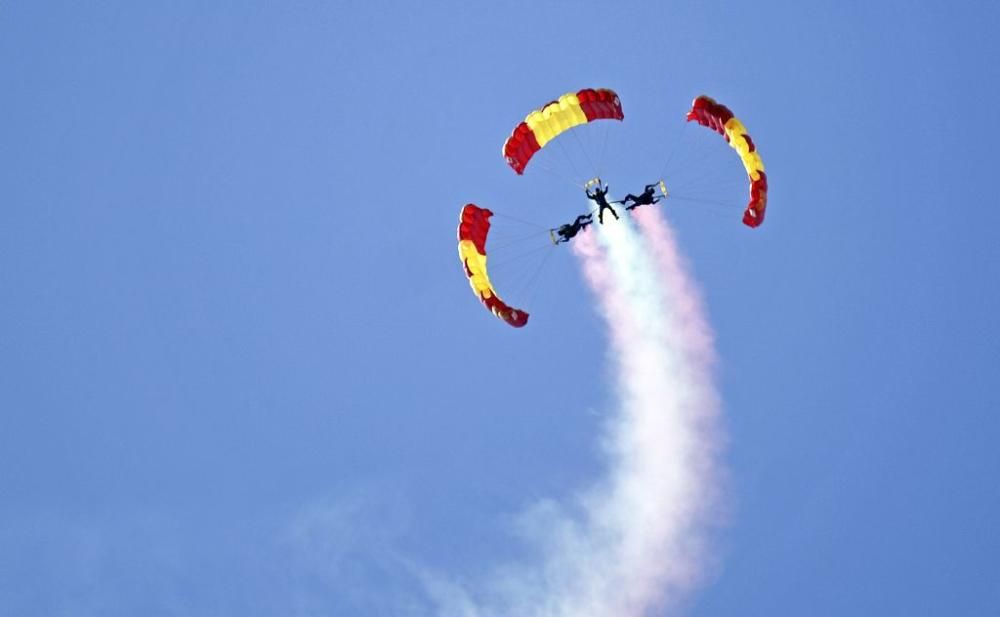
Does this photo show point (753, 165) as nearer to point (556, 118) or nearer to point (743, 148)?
point (743, 148)

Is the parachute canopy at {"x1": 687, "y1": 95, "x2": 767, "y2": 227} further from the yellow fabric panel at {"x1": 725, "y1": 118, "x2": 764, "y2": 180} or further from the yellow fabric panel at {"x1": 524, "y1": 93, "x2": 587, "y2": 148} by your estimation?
the yellow fabric panel at {"x1": 524, "y1": 93, "x2": 587, "y2": 148}

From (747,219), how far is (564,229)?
4.92 metres

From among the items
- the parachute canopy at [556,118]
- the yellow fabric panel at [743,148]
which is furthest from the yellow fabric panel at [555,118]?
the yellow fabric panel at [743,148]

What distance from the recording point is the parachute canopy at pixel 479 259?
33.6 meters

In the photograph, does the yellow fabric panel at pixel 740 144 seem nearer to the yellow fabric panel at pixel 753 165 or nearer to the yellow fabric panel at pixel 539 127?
the yellow fabric panel at pixel 753 165

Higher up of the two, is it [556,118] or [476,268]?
[556,118]

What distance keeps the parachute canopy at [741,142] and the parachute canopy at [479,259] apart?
6157 millimetres

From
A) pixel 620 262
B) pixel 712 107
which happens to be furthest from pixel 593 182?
pixel 620 262

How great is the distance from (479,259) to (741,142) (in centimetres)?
746

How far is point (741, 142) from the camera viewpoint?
34.1m

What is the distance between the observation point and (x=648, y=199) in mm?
34969

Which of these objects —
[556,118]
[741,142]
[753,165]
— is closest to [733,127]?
[741,142]

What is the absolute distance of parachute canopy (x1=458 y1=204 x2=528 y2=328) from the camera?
1324 inches

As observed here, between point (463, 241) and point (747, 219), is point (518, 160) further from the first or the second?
point (747, 219)
